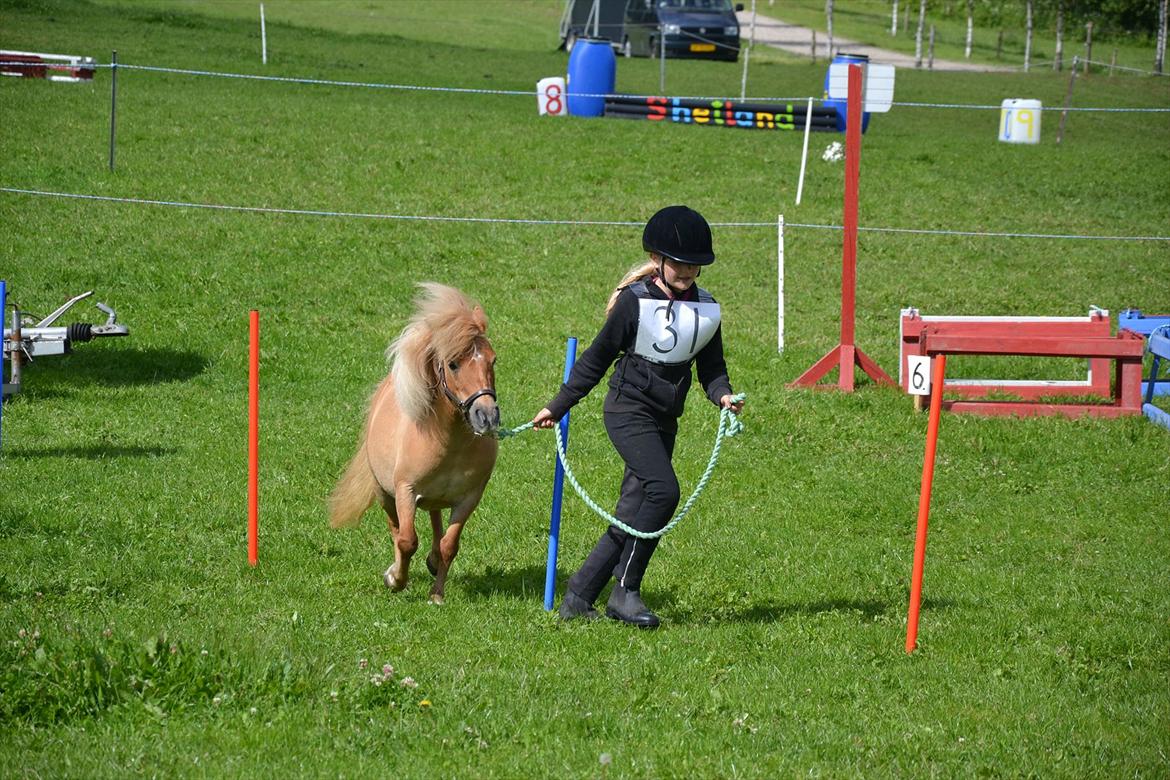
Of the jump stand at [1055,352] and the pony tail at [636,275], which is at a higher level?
the pony tail at [636,275]

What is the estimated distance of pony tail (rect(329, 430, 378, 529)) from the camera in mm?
8000

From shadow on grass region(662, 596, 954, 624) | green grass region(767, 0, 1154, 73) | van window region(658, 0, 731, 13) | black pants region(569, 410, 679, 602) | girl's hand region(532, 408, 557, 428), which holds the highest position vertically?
green grass region(767, 0, 1154, 73)

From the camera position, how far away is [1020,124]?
26.5 m

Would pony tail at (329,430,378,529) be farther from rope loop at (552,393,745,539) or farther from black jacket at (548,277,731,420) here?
black jacket at (548,277,731,420)

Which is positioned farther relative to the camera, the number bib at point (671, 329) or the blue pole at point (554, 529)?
the blue pole at point (554, 529)

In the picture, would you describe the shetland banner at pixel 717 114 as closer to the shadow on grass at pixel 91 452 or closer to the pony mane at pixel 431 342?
the shadow on grass at pixel 91 452

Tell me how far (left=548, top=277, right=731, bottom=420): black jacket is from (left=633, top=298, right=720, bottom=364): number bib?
0.15 feet

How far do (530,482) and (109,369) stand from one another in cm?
510

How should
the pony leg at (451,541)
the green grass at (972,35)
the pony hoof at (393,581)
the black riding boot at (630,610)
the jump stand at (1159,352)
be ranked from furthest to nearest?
the green grass at (972,35) < the jump stand at (1159,352) < the pony hoof at (393,581) < the pony leg at (451,541) < the black riding boot at (630,610)

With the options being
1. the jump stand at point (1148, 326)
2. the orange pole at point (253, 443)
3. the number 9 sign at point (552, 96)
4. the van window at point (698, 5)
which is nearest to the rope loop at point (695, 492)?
the orange pole at point (253, 443)

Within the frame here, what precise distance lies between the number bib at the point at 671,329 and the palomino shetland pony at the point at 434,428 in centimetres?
81

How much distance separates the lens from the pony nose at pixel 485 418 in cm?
623

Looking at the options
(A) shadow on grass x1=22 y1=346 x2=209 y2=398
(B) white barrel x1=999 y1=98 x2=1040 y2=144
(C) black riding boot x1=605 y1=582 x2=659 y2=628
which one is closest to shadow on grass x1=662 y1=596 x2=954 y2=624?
(C) black riding boot x1=605 y1=582 x2=659 y2=628

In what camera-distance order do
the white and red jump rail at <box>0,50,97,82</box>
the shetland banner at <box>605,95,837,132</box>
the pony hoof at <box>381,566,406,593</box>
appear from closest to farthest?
the pony hoof at <box>381,566,406,593</box>
the white and red jump rail at <box>0,50,97,82</box>
the shetland banner at <box>605,95,837,132</box>
